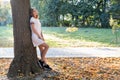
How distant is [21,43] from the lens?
23.8ft

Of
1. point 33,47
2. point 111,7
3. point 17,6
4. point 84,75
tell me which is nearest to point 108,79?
point 84,75

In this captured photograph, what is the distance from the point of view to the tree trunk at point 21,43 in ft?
23.6

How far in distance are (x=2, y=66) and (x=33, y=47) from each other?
157cm

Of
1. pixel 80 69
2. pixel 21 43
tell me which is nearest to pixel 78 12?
pixel 80 69

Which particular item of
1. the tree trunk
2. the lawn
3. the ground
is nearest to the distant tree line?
the lawn

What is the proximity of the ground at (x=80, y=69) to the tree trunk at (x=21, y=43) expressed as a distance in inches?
11.8

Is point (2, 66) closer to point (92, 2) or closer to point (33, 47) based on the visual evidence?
point (33, 47)

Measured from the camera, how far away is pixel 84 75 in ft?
24.0

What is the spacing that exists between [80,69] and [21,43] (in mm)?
1878

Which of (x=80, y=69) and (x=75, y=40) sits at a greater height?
(x=80, y=69)

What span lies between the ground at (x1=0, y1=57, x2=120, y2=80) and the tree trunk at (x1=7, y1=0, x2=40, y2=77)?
0.99 ft

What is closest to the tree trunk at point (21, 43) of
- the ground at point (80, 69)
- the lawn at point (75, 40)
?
the ground at point (80, 69)

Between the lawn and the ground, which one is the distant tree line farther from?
the ground

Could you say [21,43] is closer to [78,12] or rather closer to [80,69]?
[80,69]
